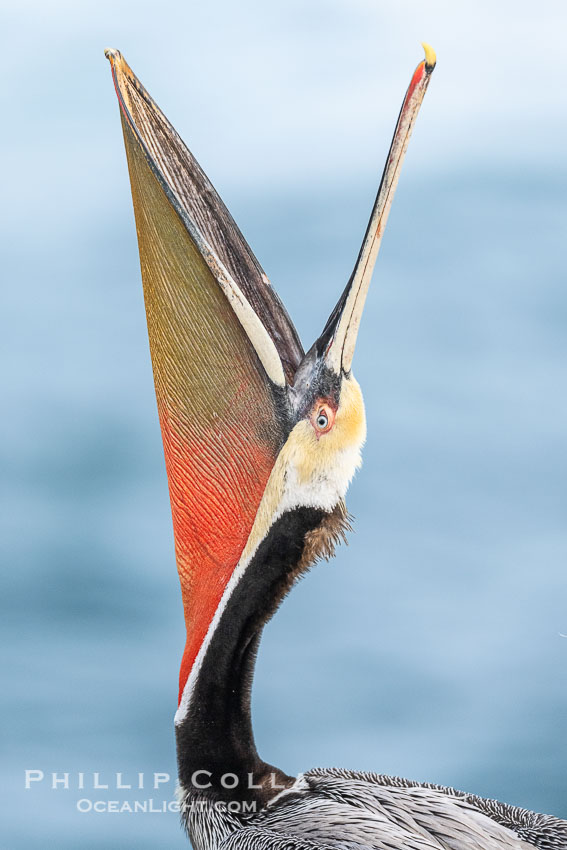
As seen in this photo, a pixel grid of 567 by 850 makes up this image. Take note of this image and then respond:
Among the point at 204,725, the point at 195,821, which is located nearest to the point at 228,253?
the point at 204,725

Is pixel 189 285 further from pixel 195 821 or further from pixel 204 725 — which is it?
pixel 195 821

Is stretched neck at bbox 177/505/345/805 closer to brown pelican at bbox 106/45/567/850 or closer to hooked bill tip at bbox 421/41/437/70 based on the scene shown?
brown pelican at bbox 106/45/567/850

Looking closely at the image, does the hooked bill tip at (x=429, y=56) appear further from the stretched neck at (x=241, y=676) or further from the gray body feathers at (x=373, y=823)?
the gray body feathers at (x=373, y=823)

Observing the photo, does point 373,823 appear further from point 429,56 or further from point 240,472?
point 429,56

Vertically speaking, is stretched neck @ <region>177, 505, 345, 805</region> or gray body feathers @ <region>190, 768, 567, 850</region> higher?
stretched neck @ <region>177, 505, 345, 805</region>

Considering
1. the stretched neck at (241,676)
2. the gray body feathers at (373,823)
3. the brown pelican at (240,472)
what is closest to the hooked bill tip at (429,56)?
the brown pelican at (240,472)

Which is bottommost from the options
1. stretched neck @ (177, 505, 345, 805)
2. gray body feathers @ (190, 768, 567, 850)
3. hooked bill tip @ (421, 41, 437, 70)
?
gray body feathers @ (190, 768, 567, 850)

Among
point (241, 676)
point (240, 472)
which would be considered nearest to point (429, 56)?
point (240, 472)

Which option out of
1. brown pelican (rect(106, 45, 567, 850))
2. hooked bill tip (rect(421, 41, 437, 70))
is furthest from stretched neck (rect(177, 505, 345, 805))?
hooked bill tip (rect(421, 41, 437, 70))
